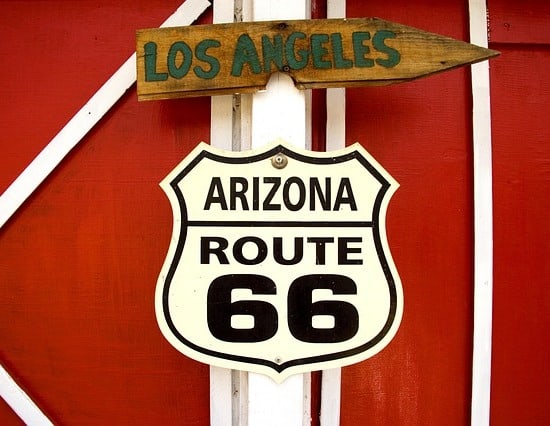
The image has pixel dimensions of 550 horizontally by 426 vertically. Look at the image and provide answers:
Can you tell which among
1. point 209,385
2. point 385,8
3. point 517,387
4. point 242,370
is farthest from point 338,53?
point 517,387

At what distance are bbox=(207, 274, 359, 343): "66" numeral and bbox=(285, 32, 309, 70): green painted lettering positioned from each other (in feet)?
1.44

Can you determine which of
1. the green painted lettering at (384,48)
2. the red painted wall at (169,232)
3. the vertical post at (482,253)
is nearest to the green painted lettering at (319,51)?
the green painted lettering at (384,48)

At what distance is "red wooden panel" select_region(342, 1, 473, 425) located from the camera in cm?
121

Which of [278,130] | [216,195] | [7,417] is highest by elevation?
[278,130]

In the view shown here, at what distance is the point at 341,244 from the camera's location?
3.30 ft

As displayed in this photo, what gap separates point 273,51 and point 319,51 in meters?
0.09

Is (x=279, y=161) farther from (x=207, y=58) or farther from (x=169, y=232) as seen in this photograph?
(x=169, y=232)

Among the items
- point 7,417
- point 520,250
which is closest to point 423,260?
point 520,250

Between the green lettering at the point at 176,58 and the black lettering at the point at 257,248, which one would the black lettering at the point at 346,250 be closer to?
the black lettering at the point at 257,248

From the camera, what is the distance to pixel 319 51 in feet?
3.29

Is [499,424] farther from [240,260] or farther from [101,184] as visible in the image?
[101,184]

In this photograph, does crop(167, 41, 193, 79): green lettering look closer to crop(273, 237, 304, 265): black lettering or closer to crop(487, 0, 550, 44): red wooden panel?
crop(273, 237, 304, 265): black lettering

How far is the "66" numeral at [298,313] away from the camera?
101cm

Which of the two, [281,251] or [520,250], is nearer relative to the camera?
[281,251]
